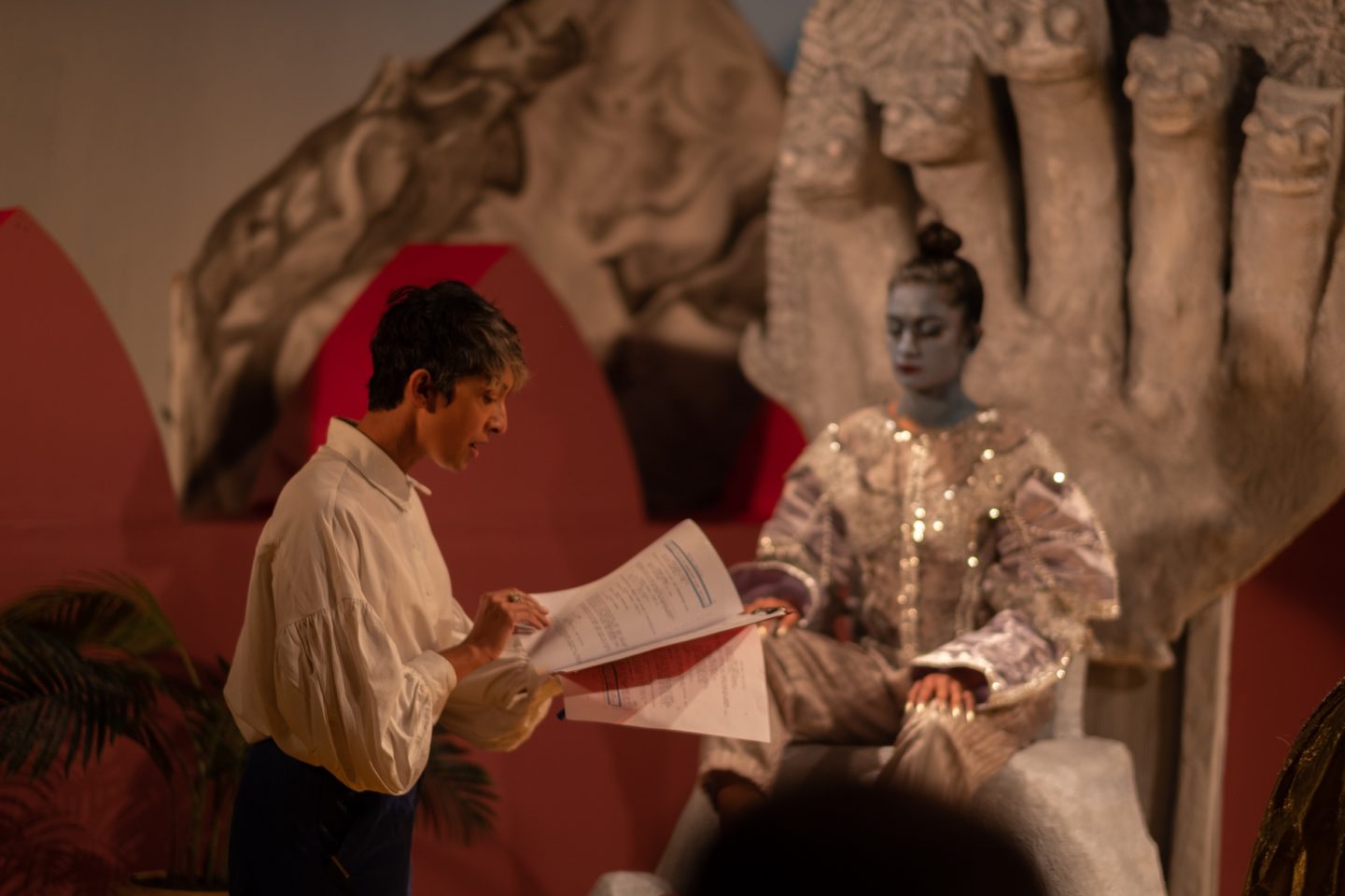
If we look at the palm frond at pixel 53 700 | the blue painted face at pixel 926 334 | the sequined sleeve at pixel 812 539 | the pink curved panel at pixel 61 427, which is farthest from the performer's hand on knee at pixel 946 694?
the pink curved panel at pixel 61 427

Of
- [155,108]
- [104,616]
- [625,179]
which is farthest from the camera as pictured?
[625,179]

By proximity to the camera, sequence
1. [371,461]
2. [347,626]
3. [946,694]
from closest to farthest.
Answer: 1. [347,626]
2. [371,461]
3. [946,694]

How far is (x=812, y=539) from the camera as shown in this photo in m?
3.23

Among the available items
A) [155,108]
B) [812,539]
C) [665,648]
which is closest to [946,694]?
[812,539]

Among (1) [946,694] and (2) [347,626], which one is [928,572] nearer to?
(1) [946,694]

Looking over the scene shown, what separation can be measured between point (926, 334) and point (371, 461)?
1443 millimetres

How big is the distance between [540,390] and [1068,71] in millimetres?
1443

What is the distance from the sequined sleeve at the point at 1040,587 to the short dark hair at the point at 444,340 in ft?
4.12

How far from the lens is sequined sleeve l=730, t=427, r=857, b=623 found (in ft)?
10.4

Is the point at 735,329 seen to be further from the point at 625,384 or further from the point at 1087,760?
the point at 1087,760

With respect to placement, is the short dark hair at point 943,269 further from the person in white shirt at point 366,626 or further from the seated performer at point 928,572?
the person in white shirt at point 366,626

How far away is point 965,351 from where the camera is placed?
3.09m

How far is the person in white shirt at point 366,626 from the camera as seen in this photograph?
68.2 inches

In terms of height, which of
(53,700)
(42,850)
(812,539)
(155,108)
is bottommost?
(42,850)
